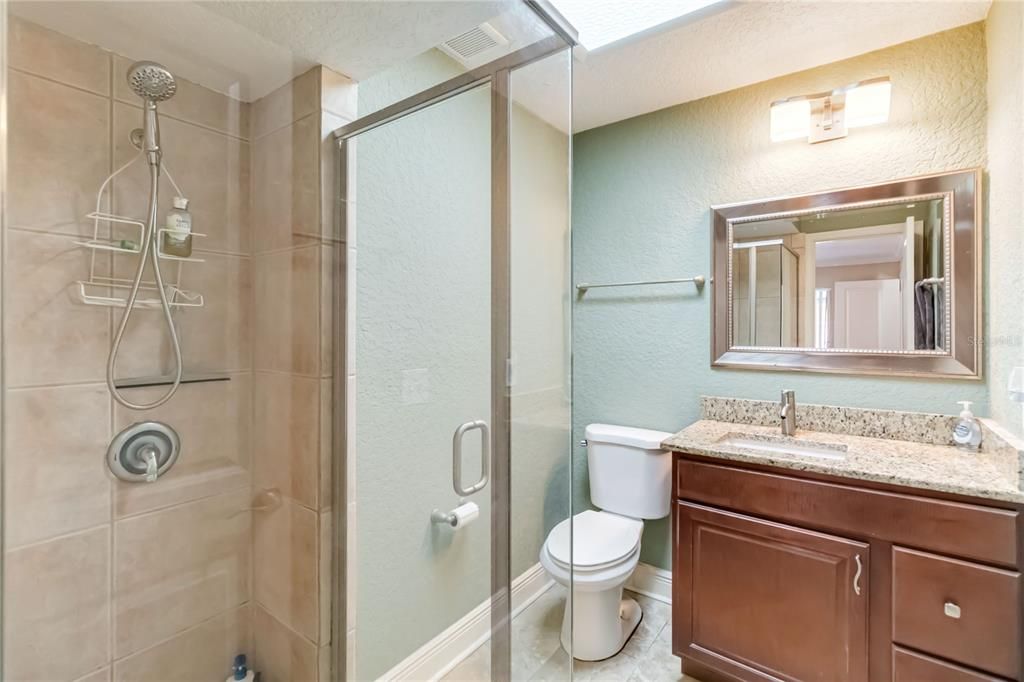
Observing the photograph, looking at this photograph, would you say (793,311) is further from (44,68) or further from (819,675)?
(44,68)

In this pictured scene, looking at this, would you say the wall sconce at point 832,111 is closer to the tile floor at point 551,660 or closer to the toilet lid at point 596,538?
the toilet lid at point 596,538

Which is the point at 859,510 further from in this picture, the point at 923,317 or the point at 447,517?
the point at 447,517

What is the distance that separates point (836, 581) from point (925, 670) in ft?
0.90

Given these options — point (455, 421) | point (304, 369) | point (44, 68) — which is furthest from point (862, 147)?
point (44, 68)

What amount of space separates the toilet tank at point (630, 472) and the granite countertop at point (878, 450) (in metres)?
0.24

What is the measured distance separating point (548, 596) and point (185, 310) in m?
1.45

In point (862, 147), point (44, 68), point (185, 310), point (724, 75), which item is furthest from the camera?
point (724, 75)

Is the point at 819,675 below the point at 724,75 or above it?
below

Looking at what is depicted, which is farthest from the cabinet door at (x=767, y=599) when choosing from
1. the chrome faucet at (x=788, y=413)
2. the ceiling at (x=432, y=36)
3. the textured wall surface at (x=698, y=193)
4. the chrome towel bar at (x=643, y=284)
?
the ceiling at (x=432, y=36)

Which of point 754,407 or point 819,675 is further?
point 754,407

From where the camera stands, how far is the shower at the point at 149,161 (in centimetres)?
121

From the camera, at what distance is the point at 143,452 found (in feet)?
4.15

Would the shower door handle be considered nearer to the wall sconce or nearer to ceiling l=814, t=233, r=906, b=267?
ceiling l=814, t=233, r=906, b=267

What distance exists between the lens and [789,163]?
194cm
